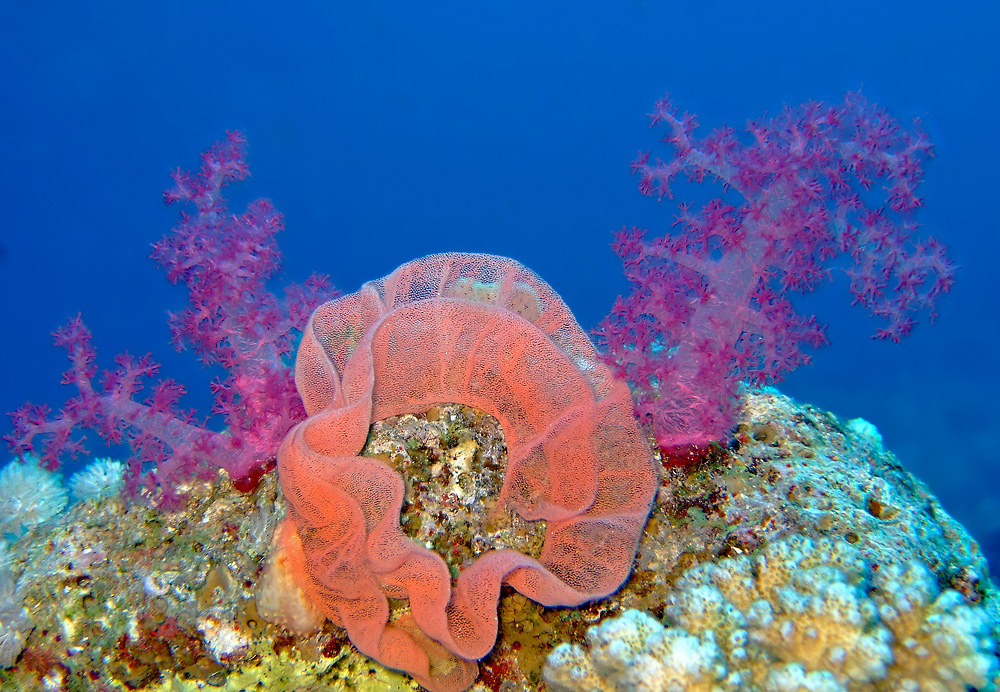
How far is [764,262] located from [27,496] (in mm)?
3848

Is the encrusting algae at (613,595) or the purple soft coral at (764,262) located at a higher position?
the purple soft coral at (764,262)

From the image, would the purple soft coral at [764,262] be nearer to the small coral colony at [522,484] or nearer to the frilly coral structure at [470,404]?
the small coral colony at [522,484]

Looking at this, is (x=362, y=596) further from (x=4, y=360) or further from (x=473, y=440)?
(x=4, y=360)

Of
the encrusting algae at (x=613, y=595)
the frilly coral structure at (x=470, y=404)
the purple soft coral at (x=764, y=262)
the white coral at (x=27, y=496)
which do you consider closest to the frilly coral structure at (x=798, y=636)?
the encrusting algae at (x=613, y=595)

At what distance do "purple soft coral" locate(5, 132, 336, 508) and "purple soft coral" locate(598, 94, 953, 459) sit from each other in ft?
5.55

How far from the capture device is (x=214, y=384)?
2.64 metres

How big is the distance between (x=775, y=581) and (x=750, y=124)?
215 cm

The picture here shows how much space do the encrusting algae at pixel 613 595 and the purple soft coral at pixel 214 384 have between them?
0.22m

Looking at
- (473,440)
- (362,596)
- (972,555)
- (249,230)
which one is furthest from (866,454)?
(249,230)

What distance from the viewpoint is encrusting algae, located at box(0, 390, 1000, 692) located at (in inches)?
77.2

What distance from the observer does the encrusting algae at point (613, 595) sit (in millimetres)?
1961

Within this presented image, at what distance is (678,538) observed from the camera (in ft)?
8.24

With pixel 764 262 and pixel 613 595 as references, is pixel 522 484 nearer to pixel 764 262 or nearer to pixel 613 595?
pixel 613 595

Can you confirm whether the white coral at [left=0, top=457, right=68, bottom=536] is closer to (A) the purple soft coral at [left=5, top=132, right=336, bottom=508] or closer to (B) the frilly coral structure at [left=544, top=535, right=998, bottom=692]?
(A) the purple soft coral at [left=5, top=132, right=336, bottom=508]
